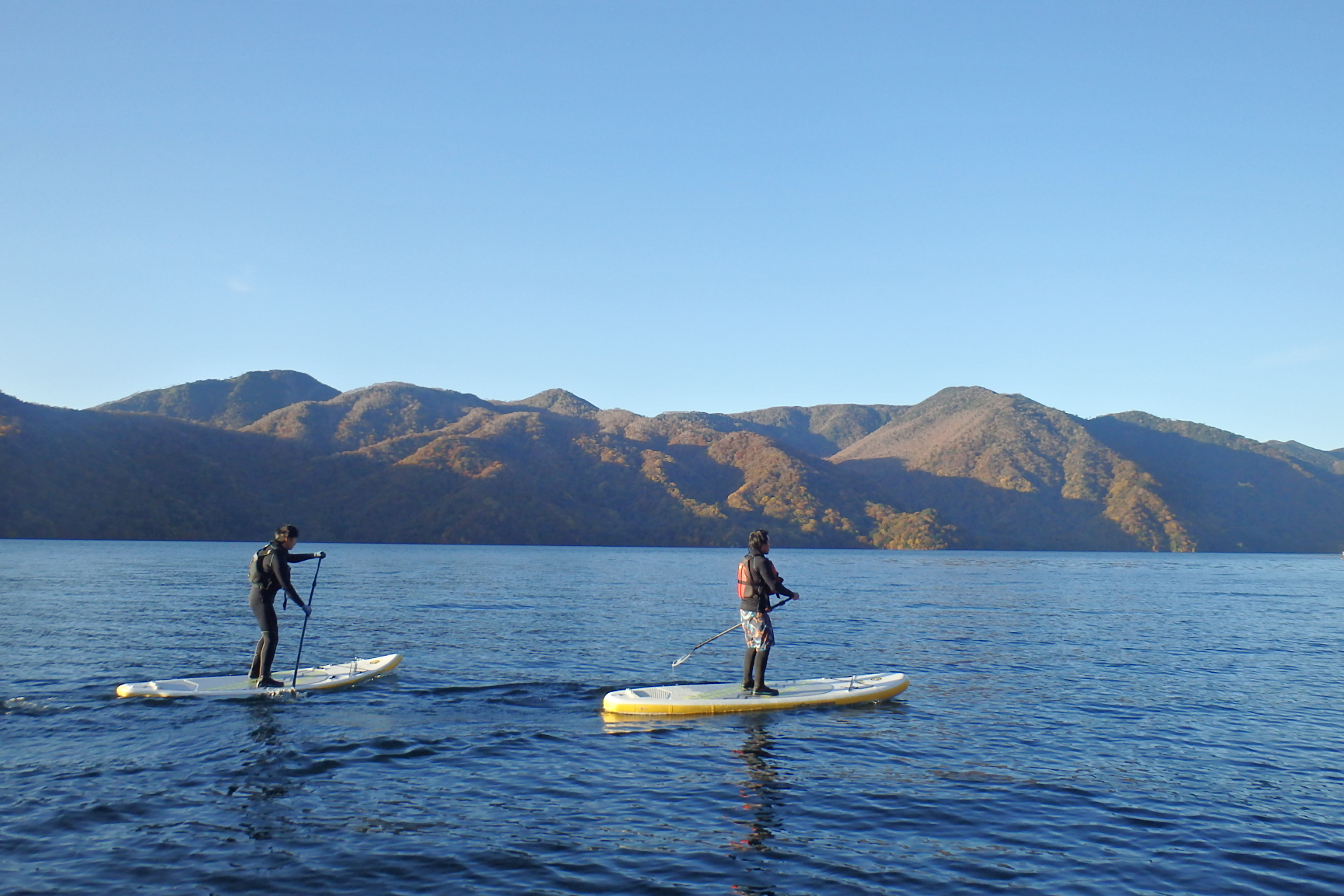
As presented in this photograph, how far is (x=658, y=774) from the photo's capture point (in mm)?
13664

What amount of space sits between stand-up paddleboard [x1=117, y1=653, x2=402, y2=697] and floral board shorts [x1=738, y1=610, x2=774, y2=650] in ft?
29.6

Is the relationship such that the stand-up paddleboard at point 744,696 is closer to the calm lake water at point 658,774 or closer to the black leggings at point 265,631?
the calm lake water at point 658,774

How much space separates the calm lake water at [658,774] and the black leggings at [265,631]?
1.02 meters

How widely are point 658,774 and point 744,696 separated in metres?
5.07

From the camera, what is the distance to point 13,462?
17312 centimetres

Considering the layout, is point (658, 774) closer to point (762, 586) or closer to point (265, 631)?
point (762, 586)

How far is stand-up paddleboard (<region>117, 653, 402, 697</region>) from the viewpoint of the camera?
18.1 meters

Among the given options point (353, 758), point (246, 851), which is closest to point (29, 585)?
point (353, 758)

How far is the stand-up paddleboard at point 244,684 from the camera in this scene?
18.1m

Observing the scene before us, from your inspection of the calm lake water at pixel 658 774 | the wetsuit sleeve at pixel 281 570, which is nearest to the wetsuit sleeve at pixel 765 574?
the calm lake water at pixel 658 774

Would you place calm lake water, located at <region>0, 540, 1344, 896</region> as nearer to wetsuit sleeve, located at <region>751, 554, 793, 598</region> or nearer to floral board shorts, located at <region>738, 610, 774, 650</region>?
floral board shorts, located at <region>738, 610, 774, 650</region>

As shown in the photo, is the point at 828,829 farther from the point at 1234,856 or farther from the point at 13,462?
the point at 13,462

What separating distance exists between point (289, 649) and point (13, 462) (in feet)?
609

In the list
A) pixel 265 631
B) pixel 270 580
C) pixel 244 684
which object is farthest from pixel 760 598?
pixel 244 684
